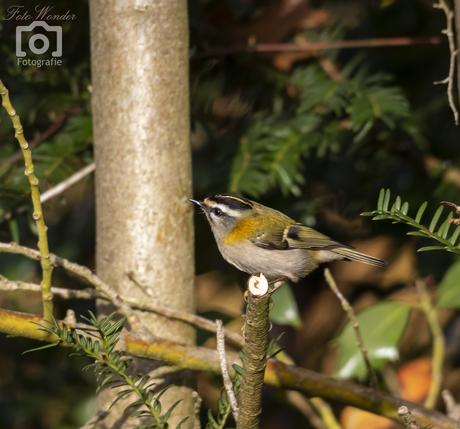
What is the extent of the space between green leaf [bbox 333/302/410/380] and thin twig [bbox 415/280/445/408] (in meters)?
0.10

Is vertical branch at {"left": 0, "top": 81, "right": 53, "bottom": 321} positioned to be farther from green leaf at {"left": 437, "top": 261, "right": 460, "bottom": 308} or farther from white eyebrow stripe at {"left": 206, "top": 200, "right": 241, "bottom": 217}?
green leaf at {"left": 437, "top": 261, "right": 460, "bottom": 308}

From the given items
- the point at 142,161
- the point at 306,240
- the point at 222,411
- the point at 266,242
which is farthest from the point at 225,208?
the point at 222,411

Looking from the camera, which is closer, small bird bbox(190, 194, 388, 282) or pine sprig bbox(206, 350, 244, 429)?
pine sprig bbox(206, 350, 244, 429)

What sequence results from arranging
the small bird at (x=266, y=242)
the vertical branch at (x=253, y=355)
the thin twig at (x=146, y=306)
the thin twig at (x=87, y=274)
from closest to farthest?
the vertical branch at (x=253, y=355)
the thin twig at (x=87, y=274)
the thin twig at (x=146, y=306)
the small bird at (x=266, y=242)

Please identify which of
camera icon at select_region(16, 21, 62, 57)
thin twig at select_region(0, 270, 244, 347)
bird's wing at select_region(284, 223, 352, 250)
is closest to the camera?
thin twig at select_region(0, 270, 244, 347)

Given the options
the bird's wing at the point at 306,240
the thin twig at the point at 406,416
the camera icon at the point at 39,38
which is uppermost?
the camera icon at the point at 39,38

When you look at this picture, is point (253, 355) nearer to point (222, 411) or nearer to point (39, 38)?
point (222, 411)

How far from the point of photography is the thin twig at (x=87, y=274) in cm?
110

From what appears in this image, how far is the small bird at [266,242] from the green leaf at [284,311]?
136mm

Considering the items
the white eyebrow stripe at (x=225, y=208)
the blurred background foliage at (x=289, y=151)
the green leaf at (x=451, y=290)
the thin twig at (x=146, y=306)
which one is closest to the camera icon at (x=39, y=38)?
the blurred background foliage at (x=289, y=151)

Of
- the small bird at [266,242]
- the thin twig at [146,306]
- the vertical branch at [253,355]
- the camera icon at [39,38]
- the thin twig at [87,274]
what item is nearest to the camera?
the vertical branch at [253,355]

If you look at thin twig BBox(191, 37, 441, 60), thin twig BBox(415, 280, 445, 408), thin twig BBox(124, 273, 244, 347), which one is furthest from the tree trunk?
thin twig BBox(415, 280, 445, 408)

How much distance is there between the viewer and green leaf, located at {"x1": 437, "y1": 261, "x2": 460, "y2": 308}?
5.66 ft

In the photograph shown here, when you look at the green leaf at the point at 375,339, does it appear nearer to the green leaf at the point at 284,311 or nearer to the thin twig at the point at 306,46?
the green leaf at the point at 284,311
